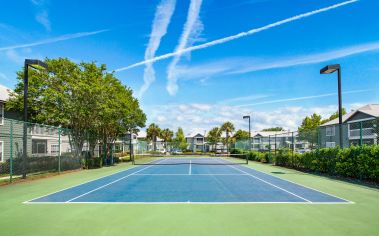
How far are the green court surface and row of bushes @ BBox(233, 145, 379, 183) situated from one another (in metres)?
4.76

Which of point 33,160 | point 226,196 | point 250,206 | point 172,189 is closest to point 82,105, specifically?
point 33,160

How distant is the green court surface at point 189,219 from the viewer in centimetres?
659

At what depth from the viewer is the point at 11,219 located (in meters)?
7.70

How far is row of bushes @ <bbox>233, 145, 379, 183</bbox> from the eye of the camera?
14312mm

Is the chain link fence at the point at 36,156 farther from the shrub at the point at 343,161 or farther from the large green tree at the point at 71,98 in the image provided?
the shrub at the point at 343,161

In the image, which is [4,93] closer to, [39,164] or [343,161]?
[39,164]

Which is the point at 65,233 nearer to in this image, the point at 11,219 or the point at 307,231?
the point at 11,219

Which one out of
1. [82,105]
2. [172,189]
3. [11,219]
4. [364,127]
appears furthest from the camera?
[82,105]

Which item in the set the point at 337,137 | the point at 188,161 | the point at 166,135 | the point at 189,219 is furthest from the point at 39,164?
the point at 166,135

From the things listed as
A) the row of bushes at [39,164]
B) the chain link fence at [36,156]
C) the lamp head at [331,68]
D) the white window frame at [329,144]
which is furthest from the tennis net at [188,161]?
the lamp head at [331,68]

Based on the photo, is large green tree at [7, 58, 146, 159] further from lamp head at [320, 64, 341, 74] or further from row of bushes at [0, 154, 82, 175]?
lamp head at [320, 64, 341, 74]

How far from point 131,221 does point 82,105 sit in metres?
18.4

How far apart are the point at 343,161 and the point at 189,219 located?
12.2m

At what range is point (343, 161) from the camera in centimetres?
1684
